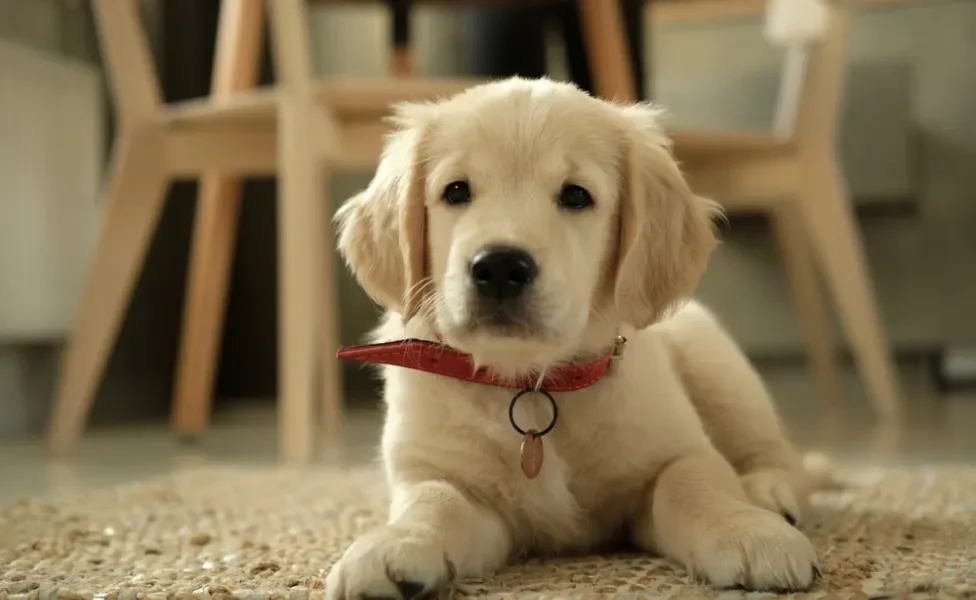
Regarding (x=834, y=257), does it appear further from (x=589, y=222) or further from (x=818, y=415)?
(x=589, y=222)

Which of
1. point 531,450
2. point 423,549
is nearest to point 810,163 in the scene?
point 531,450

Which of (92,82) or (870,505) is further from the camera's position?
(92,82)

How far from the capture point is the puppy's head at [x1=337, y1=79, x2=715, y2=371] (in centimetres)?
111

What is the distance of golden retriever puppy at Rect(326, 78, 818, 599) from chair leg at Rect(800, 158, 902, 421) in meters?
1.55

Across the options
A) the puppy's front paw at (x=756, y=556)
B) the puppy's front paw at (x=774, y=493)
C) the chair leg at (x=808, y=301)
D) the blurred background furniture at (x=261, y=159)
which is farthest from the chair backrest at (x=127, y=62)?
the chair leg at (x=808, y=301)

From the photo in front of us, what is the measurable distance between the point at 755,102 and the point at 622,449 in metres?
3.89

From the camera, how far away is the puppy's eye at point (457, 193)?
1238 mm

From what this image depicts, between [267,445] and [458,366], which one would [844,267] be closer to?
[267,445]

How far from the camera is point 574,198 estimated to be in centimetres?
124

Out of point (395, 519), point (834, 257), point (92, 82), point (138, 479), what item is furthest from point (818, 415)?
point (92, 82)

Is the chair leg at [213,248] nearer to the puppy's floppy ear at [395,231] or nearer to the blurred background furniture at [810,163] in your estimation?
the blurred background furniture at [810,163]

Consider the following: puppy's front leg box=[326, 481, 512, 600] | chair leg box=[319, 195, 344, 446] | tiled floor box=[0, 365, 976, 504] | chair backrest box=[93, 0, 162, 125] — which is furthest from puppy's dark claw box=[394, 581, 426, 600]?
chair leg box=[319, 195, 344, 446]

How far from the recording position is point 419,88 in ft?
6.84

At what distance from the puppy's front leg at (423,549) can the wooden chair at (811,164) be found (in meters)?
1.53
